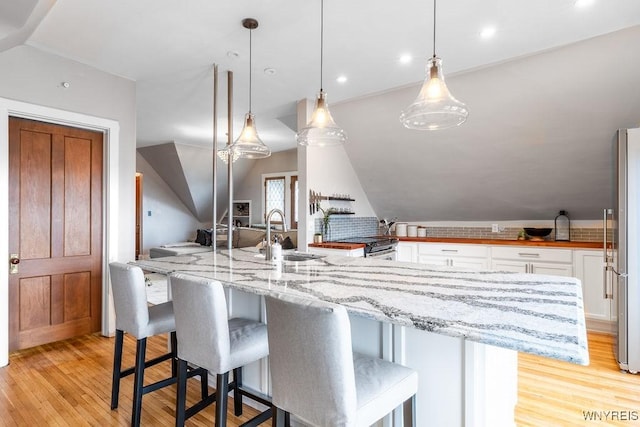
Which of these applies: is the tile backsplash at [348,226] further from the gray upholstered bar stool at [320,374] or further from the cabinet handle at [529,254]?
the gray upholstered bar stool at [320,374]

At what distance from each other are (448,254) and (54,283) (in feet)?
14.6

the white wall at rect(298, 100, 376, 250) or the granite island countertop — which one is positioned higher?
the white wall at rect(298, 100, 376, 250)

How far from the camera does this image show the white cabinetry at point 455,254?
4.46 metres

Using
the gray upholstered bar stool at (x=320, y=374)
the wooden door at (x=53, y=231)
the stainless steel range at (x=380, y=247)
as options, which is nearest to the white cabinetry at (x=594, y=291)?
the stainless steel range at (x=380, y=247)

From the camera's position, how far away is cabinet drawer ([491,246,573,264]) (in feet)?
12.7

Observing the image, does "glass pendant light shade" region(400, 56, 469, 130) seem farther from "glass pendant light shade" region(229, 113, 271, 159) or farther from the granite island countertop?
"glass pendant light shade" region(229, 113, 271, 159)

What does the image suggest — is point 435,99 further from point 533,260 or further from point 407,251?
point 407,251

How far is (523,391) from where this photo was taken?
7.98 ft

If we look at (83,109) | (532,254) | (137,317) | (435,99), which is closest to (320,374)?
(137,317)

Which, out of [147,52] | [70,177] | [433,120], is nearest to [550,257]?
[433,120]

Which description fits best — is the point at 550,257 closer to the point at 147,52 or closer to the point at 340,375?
the point at 340,375

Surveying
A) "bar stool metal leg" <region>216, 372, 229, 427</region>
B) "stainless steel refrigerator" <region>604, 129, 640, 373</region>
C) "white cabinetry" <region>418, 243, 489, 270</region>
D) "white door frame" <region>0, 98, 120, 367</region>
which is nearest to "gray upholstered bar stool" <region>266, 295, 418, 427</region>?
"bar stool metal leg" <region>216, 372, 229, 427</region>

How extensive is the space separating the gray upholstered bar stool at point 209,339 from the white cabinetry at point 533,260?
11.7 feet

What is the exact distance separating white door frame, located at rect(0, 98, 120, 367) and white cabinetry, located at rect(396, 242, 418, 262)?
11.7ft
